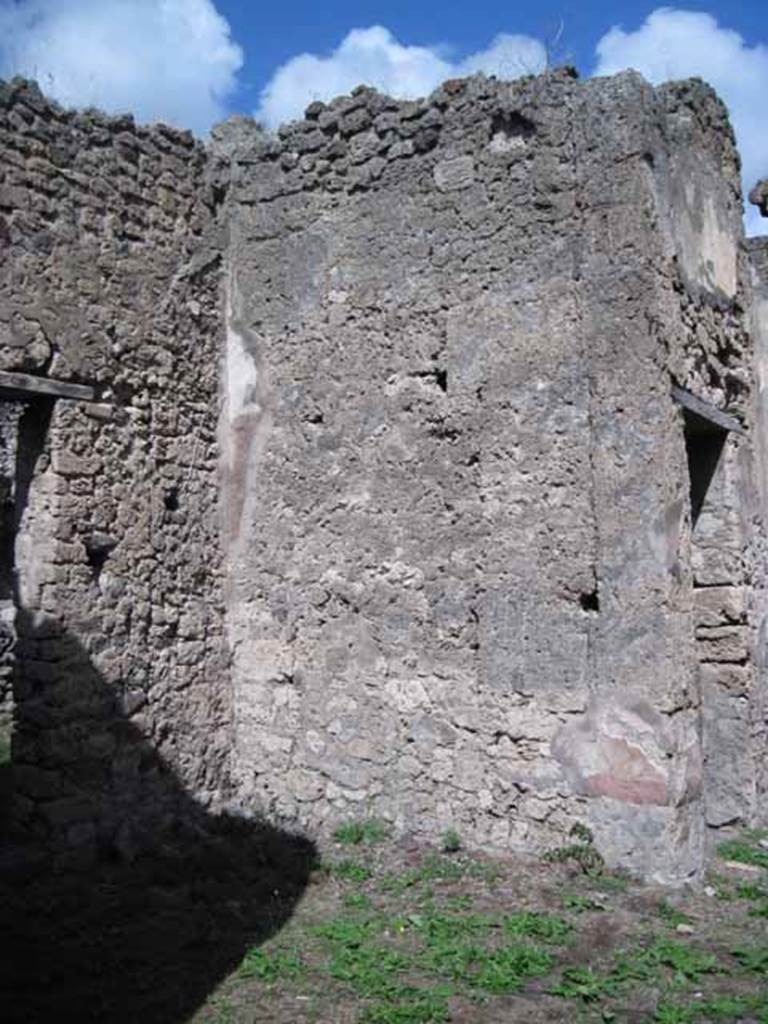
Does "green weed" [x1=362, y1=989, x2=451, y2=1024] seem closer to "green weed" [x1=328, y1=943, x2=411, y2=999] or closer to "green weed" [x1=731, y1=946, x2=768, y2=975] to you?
"green weed" [x1=328, y1=943, x2=411, y2=999]

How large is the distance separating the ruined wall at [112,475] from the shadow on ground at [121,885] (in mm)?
20

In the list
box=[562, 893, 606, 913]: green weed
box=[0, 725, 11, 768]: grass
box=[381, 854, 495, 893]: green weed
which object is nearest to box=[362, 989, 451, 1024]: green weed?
box=[562, 893, 606, 913]: green weed

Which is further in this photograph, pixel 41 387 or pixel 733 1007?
pixel 41 387

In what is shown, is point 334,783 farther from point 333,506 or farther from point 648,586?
point 648,586

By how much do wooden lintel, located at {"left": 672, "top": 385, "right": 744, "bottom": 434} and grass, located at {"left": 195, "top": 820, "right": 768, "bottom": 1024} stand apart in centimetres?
222

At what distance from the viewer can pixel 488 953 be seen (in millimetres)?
4074

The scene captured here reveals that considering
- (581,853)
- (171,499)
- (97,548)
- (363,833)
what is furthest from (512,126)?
(363,833)

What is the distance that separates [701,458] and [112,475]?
11.1ft

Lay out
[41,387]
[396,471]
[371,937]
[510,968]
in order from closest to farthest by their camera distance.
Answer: [510,968] → [371,937] → [41,387] → [396,471]

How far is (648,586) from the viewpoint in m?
4.89

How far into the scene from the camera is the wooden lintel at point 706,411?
16.7 feet

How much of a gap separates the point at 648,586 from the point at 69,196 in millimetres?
3646

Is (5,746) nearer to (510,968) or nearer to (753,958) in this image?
(510,968)

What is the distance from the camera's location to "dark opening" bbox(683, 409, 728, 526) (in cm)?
596
